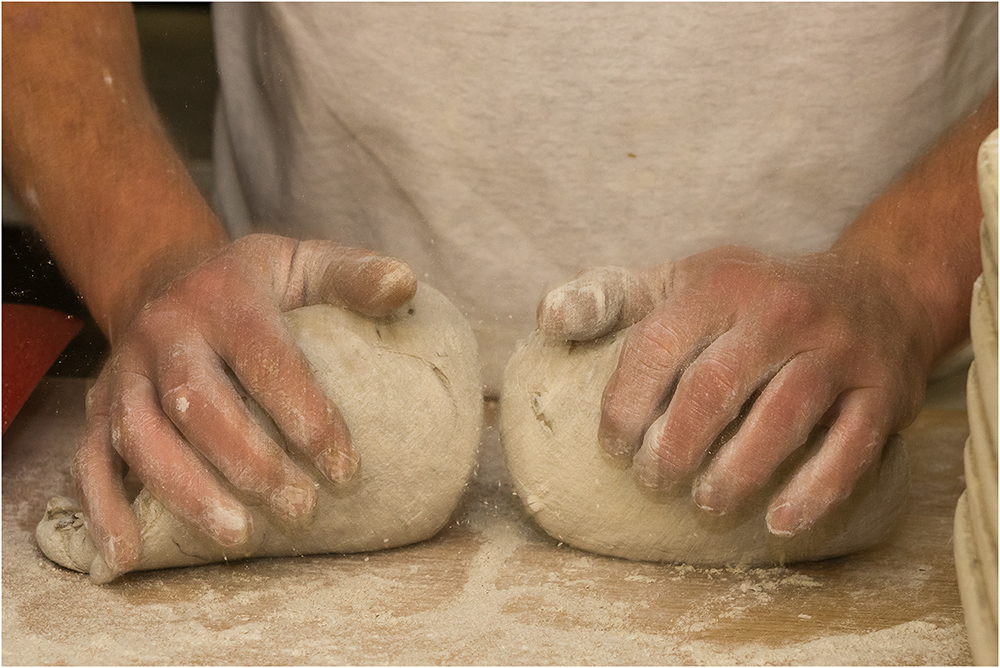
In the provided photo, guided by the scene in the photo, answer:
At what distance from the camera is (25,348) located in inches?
36.3

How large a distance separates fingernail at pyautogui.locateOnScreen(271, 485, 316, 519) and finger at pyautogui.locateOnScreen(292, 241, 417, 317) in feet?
0.49

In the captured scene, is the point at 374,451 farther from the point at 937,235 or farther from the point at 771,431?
the point at 937,235

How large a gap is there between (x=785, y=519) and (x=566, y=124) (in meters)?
0.40

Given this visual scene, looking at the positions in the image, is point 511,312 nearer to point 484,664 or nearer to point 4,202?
point 484,664

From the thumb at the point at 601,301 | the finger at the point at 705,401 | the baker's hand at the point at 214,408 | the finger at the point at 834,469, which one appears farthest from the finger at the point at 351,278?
the finger at the point at 834,469

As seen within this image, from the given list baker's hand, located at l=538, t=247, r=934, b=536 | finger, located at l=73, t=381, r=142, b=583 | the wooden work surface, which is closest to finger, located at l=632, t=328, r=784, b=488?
baker's hand, located at l=538, t=247, r=934, b=536

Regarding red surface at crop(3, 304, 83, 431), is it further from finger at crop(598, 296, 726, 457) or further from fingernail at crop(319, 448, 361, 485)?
finger at crop(598, 296, 726, 457)

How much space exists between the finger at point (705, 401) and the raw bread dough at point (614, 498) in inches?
2.6

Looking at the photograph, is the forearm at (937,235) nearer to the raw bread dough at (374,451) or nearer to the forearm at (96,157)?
the raw bread dough at (374,451)

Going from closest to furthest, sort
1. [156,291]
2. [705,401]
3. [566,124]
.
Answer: [705,401], [156,291], [566,124]

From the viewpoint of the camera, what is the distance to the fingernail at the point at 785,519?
667mm

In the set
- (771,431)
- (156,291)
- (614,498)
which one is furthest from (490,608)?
(156,291)

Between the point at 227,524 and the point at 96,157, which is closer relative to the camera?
the point at 227,524

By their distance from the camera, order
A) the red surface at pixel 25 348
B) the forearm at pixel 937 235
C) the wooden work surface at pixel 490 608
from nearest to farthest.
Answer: the wooden work surface at pixel 490 608
the forearm at pixel 937 235
the red surface at pixel 25 348
